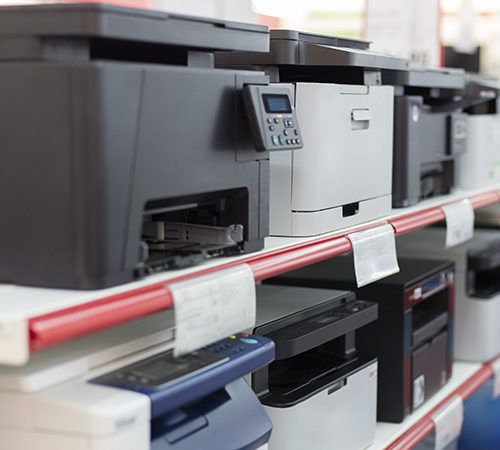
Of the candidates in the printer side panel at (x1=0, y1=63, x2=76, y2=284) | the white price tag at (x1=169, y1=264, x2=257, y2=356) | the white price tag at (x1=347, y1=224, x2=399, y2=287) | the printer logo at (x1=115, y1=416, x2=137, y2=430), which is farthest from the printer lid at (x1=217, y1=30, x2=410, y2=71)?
the printer logo at (x1=115, y1=416, x2=137, y2=430)

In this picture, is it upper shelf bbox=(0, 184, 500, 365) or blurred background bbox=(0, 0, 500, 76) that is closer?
upper shelf bbox=(0, 184, 500, 365)

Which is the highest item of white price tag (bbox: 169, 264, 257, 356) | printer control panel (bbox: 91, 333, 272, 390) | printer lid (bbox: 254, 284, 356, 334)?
white price tag (bbox: 169, 264, 257, 356)

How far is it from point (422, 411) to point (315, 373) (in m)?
0.53

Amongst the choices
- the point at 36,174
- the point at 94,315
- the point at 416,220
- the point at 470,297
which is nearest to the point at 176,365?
the point at 94,315

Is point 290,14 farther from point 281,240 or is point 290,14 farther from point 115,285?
point 115,285

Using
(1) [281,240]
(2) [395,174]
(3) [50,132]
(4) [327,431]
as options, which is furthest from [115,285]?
(2) [395,174]

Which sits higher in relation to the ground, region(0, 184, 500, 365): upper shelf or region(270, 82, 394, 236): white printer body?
region(270, 82, 394, 236): white printer body

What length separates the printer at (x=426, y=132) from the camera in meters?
1.73

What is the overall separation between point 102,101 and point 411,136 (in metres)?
1.11

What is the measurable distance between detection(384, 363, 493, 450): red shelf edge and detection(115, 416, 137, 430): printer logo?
0.93 metres

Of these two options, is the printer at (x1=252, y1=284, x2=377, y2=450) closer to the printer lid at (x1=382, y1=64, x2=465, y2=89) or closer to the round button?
the round button

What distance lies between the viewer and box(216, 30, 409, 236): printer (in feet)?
4.26

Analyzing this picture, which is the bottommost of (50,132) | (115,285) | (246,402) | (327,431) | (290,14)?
(327,431)

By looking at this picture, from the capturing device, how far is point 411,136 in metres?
1.75
